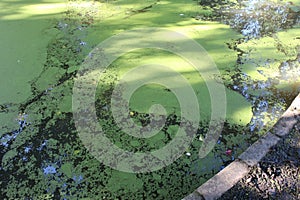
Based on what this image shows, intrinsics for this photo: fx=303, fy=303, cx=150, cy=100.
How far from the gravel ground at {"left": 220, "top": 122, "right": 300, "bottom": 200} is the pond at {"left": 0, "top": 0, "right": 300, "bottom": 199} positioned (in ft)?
0.63

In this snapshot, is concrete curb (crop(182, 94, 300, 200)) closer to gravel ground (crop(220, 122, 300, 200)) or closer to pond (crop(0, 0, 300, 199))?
gravel ground (crop(220, 122, 300, 200))

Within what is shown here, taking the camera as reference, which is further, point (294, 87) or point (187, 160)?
point (294, 87)

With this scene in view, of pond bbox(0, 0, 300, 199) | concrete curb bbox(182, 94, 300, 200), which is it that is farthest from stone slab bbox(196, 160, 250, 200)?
pond bbox(0, 0, 300, 199)

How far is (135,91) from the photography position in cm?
202

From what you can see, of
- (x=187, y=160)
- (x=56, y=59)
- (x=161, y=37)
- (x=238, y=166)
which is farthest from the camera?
(x=161, y=37)

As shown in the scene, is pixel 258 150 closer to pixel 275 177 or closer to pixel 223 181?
pixel 275 177

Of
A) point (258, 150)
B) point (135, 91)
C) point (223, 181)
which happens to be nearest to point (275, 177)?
point (258, 150)

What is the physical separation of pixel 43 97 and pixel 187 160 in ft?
3.40

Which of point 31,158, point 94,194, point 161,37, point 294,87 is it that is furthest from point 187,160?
point 161,37

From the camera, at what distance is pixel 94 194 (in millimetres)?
1494

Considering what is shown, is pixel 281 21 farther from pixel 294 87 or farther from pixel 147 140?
pixel 147 140

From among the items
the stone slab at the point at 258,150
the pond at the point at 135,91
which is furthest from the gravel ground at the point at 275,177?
the pond at the point at 135,91

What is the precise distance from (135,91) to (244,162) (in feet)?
2.80

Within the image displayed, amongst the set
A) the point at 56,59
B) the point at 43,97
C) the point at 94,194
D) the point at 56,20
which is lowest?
the point at 94,194
